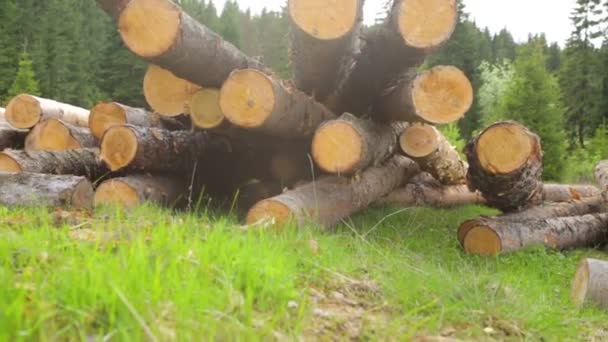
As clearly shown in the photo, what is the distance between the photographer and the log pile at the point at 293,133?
5664 millimetres

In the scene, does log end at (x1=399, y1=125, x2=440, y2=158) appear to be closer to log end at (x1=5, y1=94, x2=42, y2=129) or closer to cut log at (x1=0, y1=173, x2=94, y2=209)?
cut log at (x1=0, y1=173, x2=94, y2=209)

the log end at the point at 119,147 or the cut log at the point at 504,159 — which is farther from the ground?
the cut log at the point at 504,159

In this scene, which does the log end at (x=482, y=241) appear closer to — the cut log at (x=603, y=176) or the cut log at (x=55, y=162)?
the cut log at (x=603, y=176)

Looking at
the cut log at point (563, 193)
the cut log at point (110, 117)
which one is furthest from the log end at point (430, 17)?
the cut log at point (563, 193)

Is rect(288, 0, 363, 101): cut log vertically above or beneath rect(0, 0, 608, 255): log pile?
above

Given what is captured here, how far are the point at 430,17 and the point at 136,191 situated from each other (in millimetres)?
3174

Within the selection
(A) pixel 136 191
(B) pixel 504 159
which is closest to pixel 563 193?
(B) pixel 504 159

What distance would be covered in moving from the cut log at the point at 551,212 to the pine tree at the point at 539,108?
49.0 feet

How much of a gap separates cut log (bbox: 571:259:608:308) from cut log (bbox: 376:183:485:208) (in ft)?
14.2

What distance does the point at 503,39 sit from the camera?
88812mm

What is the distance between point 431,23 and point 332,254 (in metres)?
2.88

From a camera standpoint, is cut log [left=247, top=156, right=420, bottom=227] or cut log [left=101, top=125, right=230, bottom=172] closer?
cut log [left=247, top=156, right=420, bottom=227]

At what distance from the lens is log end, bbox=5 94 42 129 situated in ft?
27.0

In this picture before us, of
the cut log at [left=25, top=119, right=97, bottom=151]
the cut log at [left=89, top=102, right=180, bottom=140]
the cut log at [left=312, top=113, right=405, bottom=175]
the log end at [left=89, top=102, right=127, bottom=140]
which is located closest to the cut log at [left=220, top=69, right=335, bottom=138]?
the cut log at [left=312, top=113, right=405, bottom=175]
